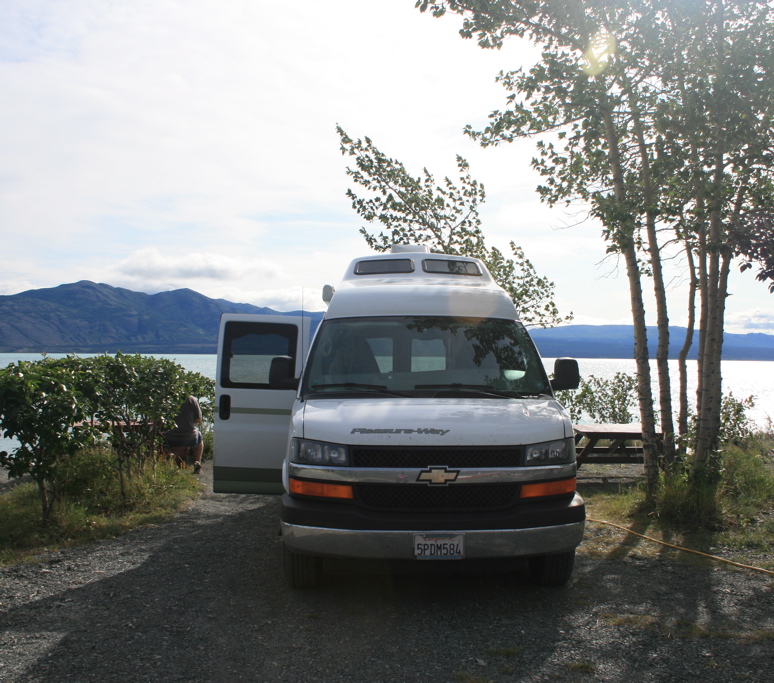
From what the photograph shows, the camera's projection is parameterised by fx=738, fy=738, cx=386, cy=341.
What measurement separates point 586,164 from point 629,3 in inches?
73.3

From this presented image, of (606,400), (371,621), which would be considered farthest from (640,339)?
(606,400)

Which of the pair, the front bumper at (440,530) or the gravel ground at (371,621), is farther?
the front bumper at (440,530)

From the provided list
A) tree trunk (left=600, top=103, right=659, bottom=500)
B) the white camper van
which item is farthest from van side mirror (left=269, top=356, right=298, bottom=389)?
tree trunk (left=600, top=103, right=659, bottom=500)

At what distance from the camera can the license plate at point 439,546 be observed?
16.1 ft

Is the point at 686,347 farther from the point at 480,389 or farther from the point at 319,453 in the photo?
the point at 319,453

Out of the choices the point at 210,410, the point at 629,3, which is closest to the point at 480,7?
the point at 629,3

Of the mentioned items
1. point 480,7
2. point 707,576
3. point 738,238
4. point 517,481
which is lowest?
point 707,576

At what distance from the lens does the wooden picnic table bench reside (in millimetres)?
10883

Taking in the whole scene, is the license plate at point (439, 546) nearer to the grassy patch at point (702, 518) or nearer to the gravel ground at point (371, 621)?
the gravel ground at point (371, 621)

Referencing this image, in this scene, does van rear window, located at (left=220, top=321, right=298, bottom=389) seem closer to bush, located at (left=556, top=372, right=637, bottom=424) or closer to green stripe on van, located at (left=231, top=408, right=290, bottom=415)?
green stripe on van, located at (left=231, top=408, right=290, bottom=415)

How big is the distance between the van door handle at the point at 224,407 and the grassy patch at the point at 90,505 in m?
1.65

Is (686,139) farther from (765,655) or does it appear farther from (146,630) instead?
(146,630)

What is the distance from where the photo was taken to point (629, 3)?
7.89 m

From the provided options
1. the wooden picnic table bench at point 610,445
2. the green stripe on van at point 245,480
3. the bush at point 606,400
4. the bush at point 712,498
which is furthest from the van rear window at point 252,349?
the bush at point 606,400
